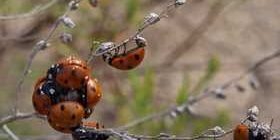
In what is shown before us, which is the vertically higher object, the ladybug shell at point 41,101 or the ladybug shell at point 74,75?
the ladybug shell at point 74,75

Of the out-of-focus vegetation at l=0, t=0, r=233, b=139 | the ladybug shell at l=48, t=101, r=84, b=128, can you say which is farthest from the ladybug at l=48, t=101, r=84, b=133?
the out-of-focus vegetation at l=0, t=0, r=233, b=139

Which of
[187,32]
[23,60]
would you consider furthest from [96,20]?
[187,32]

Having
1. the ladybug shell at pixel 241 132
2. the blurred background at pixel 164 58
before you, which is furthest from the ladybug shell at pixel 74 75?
the blurred background at pixel 164 58

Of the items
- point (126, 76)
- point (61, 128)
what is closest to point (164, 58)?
point (126, 76)

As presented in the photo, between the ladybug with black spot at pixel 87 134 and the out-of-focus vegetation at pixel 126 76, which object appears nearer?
the ladybug with black spot at pixel 87 134

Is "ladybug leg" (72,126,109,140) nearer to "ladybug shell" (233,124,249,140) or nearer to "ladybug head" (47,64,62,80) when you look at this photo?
"ladybug head" (47,64,62,80)

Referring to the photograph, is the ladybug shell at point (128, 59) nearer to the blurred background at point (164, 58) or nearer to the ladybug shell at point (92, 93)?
the ladybug shell at point (92, 93)

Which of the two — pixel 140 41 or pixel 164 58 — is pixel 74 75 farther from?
pixel 164 58

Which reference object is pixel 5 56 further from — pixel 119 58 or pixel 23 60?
pixel 119 58
